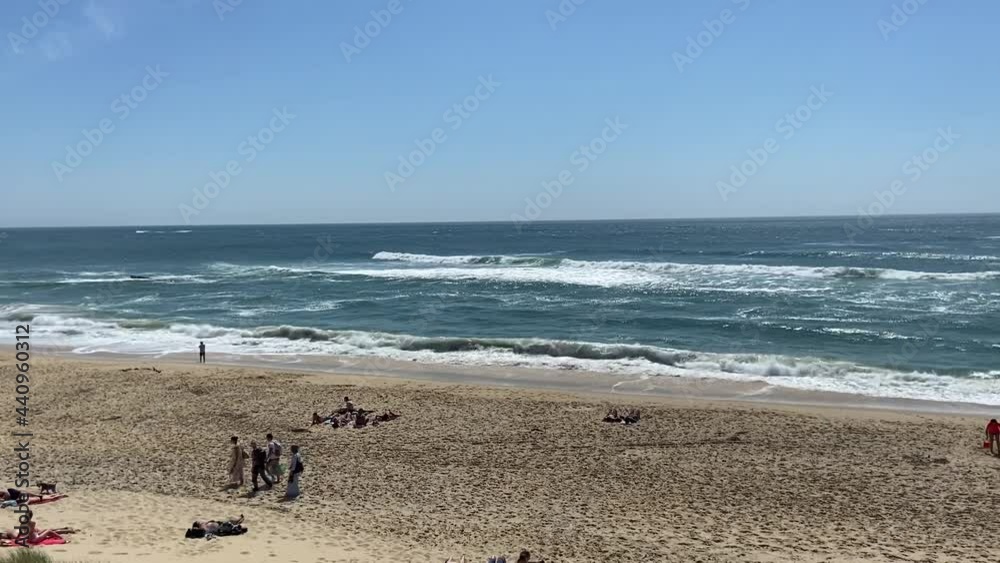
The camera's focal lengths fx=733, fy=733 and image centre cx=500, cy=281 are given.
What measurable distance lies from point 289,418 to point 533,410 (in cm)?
593

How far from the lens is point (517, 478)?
13.2m

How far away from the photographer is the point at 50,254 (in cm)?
9131

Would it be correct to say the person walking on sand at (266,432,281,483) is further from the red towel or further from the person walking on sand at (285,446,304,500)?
the red towel

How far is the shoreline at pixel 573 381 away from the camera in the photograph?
1944 cm

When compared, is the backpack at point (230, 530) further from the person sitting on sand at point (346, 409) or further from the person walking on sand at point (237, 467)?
the person sitting on sand at point (346, 409)

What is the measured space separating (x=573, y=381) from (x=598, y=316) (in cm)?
1185

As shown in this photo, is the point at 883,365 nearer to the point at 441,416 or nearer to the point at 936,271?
the point at 441,416

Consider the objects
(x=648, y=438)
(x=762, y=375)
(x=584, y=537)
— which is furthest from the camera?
(x=762, y=375)

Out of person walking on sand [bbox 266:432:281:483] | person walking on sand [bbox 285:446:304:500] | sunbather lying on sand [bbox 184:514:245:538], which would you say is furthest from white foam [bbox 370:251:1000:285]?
sunbather lying on sand [bbox 184:514:245:538]

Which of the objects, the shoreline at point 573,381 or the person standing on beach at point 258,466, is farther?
the shoreline at point 573,381

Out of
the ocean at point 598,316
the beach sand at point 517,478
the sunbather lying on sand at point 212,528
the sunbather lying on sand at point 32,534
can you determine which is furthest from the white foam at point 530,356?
the sunbather lying on sand at point 32,534

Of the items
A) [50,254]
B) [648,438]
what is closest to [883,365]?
[648,438]

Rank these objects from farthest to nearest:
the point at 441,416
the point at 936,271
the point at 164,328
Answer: the point at 936,271, the point at 164,328, the point at 441,416

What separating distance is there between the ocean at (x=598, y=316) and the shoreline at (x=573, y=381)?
816mm
